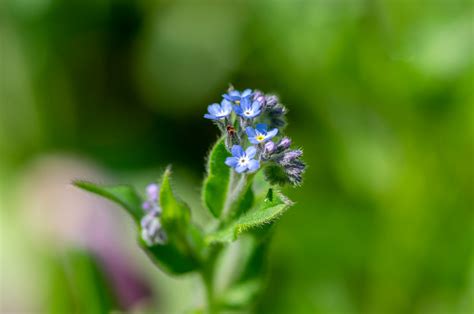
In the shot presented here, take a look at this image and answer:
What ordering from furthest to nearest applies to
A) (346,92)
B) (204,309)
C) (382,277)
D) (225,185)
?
(346,92)
(382,277)
(204,309)
(225,185)

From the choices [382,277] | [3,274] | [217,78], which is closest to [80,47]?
[217,78]

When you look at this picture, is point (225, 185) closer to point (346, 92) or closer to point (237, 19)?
point (346, 92)

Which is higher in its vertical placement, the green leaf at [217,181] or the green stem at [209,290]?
the green leaf at [217,181]

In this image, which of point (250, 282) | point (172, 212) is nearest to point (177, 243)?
point (172, 212)

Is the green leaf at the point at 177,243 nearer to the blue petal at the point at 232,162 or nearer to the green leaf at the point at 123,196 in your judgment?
the green leaf at the point at 123,196

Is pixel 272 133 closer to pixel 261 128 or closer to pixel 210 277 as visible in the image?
pixel 261 128

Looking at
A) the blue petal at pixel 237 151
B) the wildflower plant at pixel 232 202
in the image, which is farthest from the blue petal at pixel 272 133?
the blue petal at pixel 237 151

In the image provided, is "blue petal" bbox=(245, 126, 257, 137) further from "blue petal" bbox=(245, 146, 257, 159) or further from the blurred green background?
the blurred green background

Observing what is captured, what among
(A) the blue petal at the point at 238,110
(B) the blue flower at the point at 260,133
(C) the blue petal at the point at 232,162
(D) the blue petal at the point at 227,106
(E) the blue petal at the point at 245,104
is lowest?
(C) the blue petal at the point at 232,162
